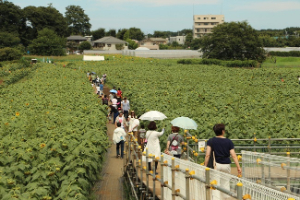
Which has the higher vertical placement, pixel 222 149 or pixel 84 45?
pixel 84 45

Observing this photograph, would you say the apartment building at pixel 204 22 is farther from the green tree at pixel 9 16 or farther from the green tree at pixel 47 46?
the green tree at pixel 47 46

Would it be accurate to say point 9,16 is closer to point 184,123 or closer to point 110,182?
point 110,182

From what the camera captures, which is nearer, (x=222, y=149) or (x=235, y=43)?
(x=222, y=149)

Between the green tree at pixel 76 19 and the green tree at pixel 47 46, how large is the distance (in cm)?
Answer: 5781

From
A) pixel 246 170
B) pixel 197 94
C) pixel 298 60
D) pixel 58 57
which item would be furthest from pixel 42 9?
pixel 246 170

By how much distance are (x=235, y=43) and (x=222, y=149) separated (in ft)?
232

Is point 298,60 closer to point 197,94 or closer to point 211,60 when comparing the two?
point 211,60

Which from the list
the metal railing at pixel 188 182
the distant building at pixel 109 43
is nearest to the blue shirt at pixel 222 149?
the metal railing at pixel 188 182

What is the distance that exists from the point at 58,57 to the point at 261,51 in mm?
44734

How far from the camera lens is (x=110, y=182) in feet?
44.4

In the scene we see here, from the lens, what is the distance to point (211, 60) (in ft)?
254

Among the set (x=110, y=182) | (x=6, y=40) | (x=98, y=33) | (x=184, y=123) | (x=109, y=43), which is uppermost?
(x=98, y=33)

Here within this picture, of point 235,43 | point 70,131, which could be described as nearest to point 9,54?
point 235,43

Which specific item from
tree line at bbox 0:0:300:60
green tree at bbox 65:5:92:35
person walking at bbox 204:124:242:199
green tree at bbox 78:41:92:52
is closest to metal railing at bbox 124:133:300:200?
person walking at bbox 204:124:242:199
